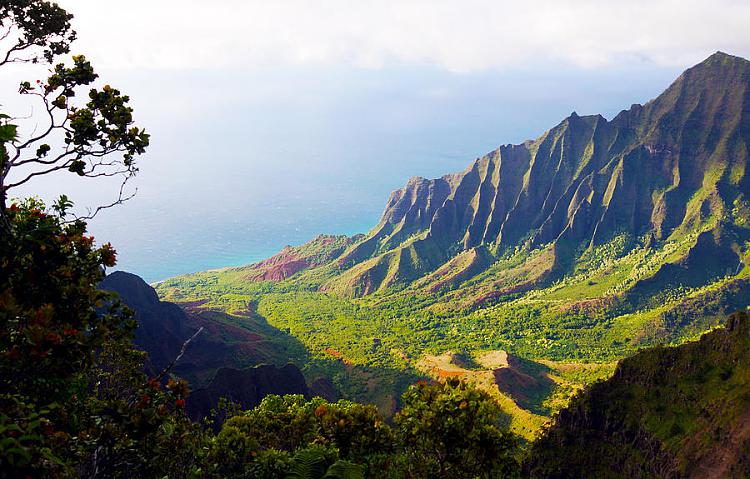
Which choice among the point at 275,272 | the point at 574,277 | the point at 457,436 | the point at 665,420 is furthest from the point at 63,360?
the point at 275,272

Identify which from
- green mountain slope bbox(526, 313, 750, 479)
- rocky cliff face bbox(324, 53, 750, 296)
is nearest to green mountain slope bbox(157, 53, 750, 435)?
rocky cliff face bbox(324, 53, 750, 296)

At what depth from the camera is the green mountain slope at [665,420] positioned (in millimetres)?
38219

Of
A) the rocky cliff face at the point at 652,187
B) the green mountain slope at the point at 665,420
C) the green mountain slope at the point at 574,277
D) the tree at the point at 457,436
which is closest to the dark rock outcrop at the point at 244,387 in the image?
the green mountain slope at the point at 574,277

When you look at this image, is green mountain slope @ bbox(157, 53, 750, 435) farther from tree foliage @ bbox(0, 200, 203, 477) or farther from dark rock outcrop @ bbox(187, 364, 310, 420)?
tree foliage @ bbox(0, 200, 203, 477)

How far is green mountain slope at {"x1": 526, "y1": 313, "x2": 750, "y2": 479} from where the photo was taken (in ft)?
125

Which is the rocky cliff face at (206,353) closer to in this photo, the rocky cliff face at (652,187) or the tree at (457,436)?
the tree at (457,436)

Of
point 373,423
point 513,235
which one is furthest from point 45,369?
point 513,235

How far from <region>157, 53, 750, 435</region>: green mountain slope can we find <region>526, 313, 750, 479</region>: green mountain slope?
99.1 ft

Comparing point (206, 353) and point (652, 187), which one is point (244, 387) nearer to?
point (206, 353)

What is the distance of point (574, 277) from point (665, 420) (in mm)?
125093

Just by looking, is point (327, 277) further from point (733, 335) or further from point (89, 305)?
point (89, 305)

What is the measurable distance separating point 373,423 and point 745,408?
Result: 38.6m

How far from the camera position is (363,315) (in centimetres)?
14462

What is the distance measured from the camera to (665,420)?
141 feet
